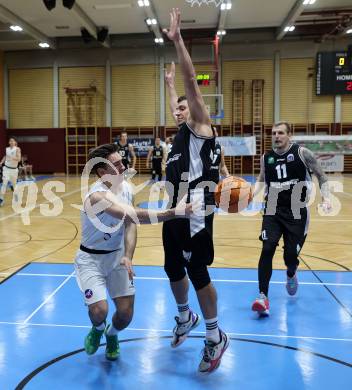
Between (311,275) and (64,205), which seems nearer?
(311,275)

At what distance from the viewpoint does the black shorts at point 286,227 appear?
4.55 m

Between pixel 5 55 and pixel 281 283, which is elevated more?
pixel 5 55

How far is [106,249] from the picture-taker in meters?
3.40

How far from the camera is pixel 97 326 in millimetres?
3336

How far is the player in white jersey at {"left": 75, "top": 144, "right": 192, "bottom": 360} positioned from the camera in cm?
324

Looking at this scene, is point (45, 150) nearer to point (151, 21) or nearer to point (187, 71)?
point (151, 21)

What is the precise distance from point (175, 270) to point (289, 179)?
5.88 feet

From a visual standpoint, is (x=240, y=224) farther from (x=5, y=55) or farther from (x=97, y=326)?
(x=5, y=55)

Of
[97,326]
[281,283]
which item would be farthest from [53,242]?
[97,326]

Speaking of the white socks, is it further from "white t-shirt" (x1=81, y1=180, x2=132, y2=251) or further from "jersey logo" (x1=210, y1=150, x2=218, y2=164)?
"jersey logo" (x1=210, y1=150, x2=218, y2=164)

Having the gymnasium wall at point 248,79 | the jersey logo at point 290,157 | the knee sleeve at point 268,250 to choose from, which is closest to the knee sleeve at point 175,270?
the knee sleeve at point 268,250

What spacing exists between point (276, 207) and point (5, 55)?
24083mm

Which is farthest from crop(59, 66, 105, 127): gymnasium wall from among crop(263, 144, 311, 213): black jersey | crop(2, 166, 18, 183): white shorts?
crop(263, 144, 311, 213): black jersey

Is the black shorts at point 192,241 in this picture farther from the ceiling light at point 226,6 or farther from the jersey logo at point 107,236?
the ceiling light at point 226,6
